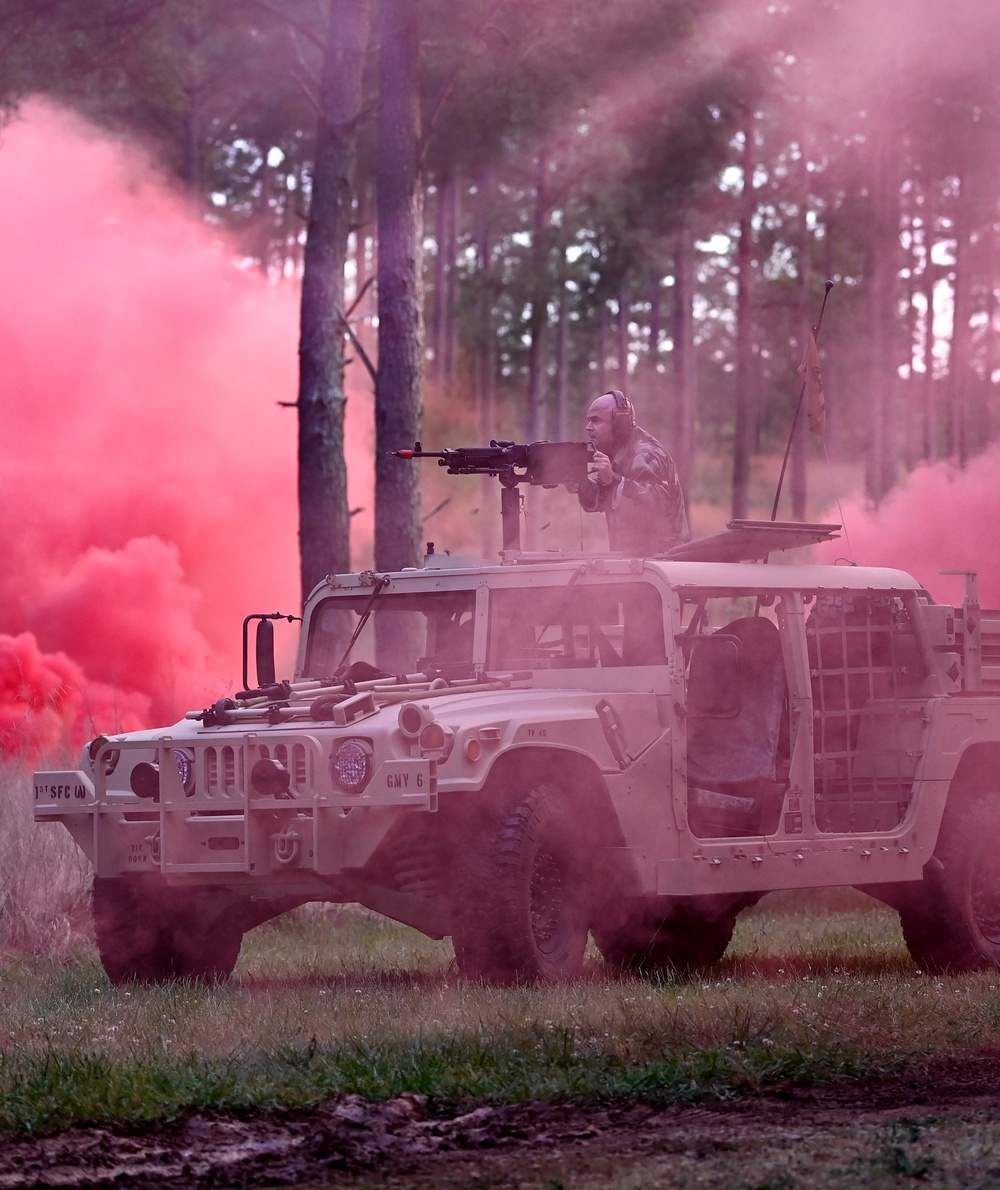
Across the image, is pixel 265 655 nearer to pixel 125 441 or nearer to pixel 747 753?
pixel 747 753

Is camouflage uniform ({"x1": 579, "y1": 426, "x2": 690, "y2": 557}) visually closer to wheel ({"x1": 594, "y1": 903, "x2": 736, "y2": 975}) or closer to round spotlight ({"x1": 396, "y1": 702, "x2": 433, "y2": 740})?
wheel ({"x1": 594, "y1": 903, "x2": 736, "y2": 975})

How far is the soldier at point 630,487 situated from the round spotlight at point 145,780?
8.70 feet

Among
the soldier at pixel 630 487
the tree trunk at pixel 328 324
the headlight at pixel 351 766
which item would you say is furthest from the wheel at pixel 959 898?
the tree trunk at pixel 328 324

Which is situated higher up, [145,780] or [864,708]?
[864,708]

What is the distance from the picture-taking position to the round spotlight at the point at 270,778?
366 inches

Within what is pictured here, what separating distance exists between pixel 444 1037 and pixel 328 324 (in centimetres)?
1214

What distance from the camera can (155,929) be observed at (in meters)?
10.4

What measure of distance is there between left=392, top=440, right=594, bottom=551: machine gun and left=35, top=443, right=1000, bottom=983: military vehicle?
0.02 m

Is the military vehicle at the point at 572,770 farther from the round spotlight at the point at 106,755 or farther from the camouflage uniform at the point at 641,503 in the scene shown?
the camouflage uniform at the point at 641,503

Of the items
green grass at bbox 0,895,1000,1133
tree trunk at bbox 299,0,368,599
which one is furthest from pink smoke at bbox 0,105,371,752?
green grass at bbox 0,895,1000,1133

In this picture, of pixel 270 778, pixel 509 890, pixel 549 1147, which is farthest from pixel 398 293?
pixel 549 1147

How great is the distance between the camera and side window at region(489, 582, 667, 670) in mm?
10117

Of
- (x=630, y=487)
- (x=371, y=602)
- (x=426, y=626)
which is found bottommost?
(x=426, y=626)

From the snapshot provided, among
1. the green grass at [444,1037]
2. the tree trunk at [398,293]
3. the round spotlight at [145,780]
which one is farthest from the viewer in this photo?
the tree trunk at [398,293]
